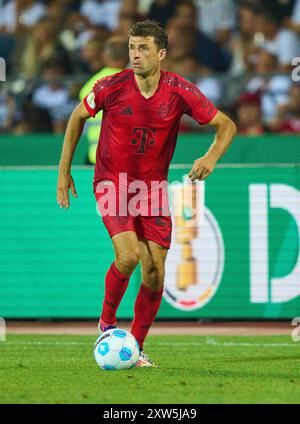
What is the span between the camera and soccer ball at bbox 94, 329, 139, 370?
7.72 m

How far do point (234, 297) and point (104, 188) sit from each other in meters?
4.25

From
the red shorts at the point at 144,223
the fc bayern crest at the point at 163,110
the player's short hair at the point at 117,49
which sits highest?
the player's short hair at the point at 117,49

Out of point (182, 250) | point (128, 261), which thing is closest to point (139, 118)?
point (128, 261)

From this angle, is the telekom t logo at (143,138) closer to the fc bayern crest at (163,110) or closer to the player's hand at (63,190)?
the fc bayern crest at (163,110)

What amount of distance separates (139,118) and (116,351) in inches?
65.4

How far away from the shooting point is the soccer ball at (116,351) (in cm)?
772

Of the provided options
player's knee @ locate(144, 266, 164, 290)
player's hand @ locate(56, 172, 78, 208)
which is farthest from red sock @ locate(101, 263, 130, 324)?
player's hand @ locate(56, 172, 78, 208)

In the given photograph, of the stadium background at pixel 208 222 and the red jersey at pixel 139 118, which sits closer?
the red jersey at pixel 139 118

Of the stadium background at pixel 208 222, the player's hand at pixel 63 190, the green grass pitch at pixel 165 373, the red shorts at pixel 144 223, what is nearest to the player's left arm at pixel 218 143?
the red shorts at pixel 144 223

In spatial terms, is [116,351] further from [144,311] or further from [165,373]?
[144,311]

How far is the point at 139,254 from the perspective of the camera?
795 cm

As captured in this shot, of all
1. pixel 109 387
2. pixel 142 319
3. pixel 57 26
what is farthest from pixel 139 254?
pixel 57 26

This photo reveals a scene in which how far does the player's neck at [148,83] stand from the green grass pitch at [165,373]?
1965mm
